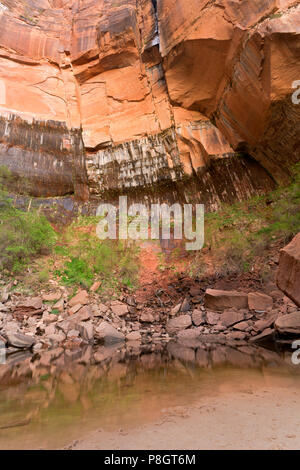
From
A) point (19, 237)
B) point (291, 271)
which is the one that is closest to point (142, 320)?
point (291, 271)

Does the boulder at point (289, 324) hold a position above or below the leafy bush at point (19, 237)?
below

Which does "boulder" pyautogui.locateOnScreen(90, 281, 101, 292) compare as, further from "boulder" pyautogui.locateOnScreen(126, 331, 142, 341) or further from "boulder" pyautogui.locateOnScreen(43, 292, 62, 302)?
"boulder" pyautogui.locateOnScreen(126, 331, 142, 341)

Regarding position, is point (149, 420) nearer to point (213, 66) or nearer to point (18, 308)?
point (18, 308)

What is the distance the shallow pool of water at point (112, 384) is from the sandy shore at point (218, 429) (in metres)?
0.20

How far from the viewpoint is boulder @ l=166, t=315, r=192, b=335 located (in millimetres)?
8586

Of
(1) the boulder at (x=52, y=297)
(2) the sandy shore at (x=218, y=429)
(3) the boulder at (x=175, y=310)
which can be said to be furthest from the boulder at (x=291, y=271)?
(1) the boulder at (x=52, y=297)

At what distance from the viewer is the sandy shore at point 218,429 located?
228 cm

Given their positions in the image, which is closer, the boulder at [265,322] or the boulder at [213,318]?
the boulder at [265,322]

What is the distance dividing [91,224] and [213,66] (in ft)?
30.2

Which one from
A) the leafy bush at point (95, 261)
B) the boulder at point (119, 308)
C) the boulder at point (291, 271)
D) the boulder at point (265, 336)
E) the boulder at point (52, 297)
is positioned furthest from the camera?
the leafy bush at point (95, 261)

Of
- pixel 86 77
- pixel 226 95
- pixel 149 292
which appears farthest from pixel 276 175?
pixel 86 77

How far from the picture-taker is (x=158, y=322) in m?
9.31

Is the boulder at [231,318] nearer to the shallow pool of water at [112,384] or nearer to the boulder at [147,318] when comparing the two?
the shallow pool of water at [112,384]

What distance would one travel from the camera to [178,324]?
8.68 metres
